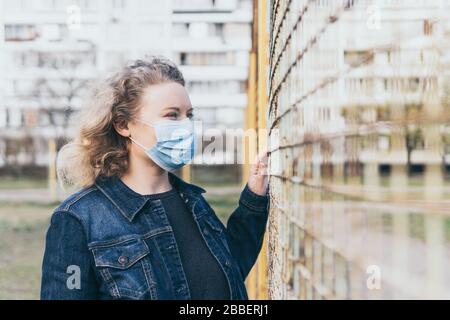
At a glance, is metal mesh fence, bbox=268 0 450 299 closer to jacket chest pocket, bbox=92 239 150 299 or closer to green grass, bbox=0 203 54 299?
jacket chest pocket, bbox=92 239 150 299

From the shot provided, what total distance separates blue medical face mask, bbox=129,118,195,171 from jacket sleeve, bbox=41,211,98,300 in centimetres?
28

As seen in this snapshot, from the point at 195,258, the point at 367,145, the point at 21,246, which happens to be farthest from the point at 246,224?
the point at 21,246

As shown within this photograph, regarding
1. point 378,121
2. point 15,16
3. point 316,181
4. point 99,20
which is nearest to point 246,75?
point 99,20

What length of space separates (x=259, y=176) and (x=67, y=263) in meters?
0.67

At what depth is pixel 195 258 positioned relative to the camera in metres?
1.80

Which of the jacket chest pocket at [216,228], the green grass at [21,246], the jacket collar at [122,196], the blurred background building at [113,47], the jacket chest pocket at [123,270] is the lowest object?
the green grass at [21,246]

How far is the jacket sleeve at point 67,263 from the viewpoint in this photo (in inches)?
65.9

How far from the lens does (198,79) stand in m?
2.53

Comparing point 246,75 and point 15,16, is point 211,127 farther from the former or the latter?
point 15,16

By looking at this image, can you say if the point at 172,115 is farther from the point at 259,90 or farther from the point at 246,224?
the point at 259,90

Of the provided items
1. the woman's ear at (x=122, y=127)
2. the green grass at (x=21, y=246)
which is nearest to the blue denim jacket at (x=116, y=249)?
the woman's ear at (x=122, y=127)

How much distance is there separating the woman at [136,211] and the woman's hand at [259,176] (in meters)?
0.21

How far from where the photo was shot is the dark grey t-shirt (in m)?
1.78

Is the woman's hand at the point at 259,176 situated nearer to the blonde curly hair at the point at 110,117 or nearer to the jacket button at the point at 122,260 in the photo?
the blonde curly hair at the point at 110,117
